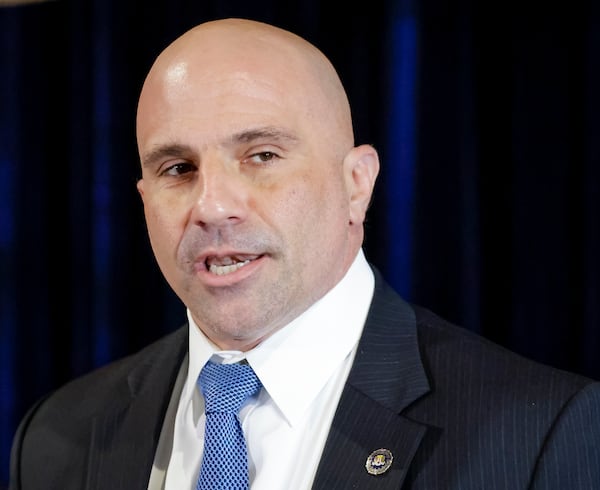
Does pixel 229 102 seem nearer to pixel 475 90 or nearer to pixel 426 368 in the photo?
pixel 426 368

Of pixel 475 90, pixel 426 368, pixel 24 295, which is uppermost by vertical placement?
pixel 475 90

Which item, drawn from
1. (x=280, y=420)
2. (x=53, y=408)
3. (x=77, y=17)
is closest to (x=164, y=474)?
(x=280, y=420)

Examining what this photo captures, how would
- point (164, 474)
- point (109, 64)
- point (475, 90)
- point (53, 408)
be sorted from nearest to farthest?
1. point (164, 474)
2. point (53, 408)
3. point (475, 90)
4. point (109, 64)

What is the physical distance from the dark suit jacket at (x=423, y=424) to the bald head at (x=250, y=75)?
34 cm

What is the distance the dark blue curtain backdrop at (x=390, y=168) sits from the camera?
2.00 metres

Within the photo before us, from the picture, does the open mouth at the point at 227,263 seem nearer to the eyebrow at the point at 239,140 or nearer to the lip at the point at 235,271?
the lip at the point at 235,271

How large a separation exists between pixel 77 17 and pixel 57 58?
0.44 feet

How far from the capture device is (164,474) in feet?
5.51

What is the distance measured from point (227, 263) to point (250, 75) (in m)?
0.31

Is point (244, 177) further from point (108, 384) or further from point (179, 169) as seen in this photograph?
point (108, 384)

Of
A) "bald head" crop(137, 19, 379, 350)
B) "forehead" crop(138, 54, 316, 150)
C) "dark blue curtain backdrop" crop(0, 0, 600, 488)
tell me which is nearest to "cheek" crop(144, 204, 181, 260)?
"bald head" crop(137, 19, 379, 350)

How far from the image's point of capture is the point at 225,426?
5.16ft

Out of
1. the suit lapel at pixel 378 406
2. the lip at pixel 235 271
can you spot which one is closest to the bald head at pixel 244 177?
the lip at pixel 235 271

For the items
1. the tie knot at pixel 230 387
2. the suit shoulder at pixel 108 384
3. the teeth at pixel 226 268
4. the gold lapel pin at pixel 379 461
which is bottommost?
the suit shoulder at pixel 108 384
